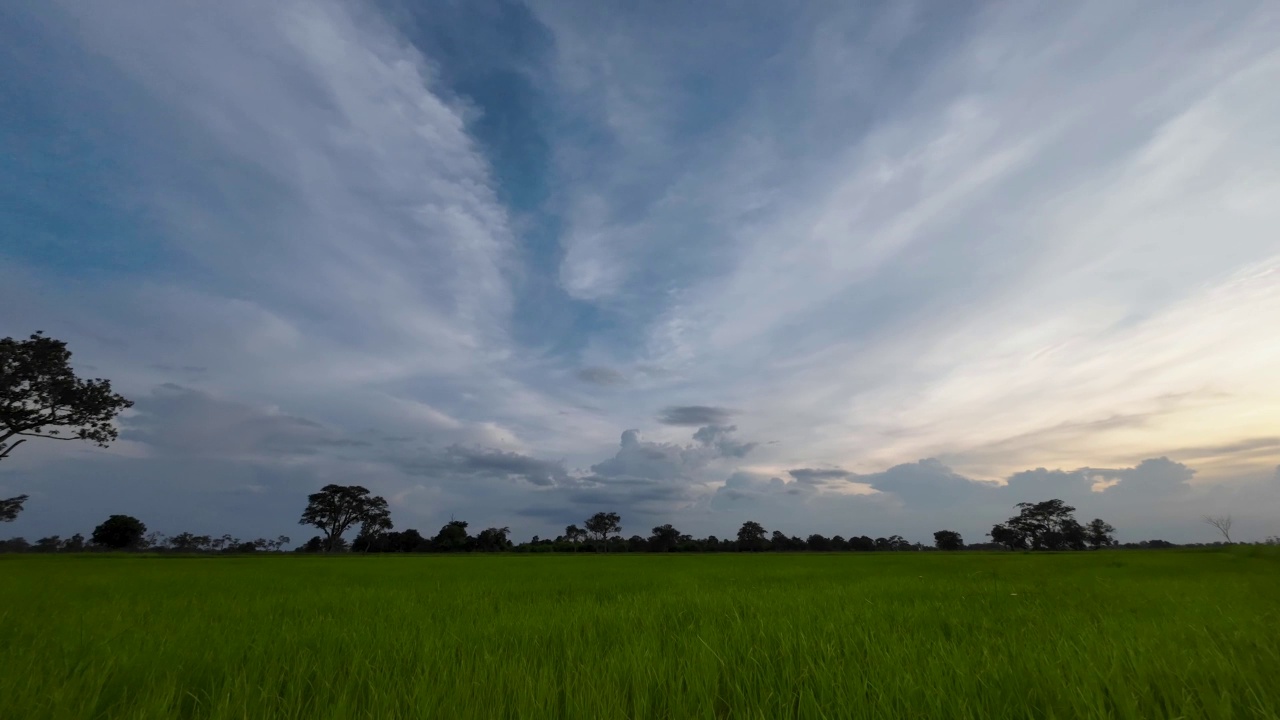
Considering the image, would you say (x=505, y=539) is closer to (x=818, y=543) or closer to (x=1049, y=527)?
(x=818, y=543)

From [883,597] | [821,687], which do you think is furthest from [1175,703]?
[883,597]

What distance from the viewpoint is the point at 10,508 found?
148 feet

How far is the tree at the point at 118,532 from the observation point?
63.8m

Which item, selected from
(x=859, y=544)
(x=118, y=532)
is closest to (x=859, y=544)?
(x=859, y=544)

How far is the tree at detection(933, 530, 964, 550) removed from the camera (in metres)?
121

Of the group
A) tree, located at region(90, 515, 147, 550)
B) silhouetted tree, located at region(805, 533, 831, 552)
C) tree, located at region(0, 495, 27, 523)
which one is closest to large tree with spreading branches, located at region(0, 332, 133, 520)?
tree, located at region(0, 495, 27, 523)

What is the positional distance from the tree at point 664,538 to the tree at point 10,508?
269 ft

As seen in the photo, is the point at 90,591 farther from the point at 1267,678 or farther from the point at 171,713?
the point at 1267,678

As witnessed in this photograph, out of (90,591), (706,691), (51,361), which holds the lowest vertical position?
(90,591)

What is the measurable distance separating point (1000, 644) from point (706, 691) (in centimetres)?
230

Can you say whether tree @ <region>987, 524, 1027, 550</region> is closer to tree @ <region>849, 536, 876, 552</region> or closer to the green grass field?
tree @ <region>849, 536, 876, 552</region>

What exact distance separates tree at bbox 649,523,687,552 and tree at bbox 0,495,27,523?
8196cm

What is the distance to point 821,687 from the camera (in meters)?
2.29

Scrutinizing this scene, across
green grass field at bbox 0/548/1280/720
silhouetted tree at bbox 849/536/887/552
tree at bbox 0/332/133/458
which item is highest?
tree at bbox 0/332/133/458
